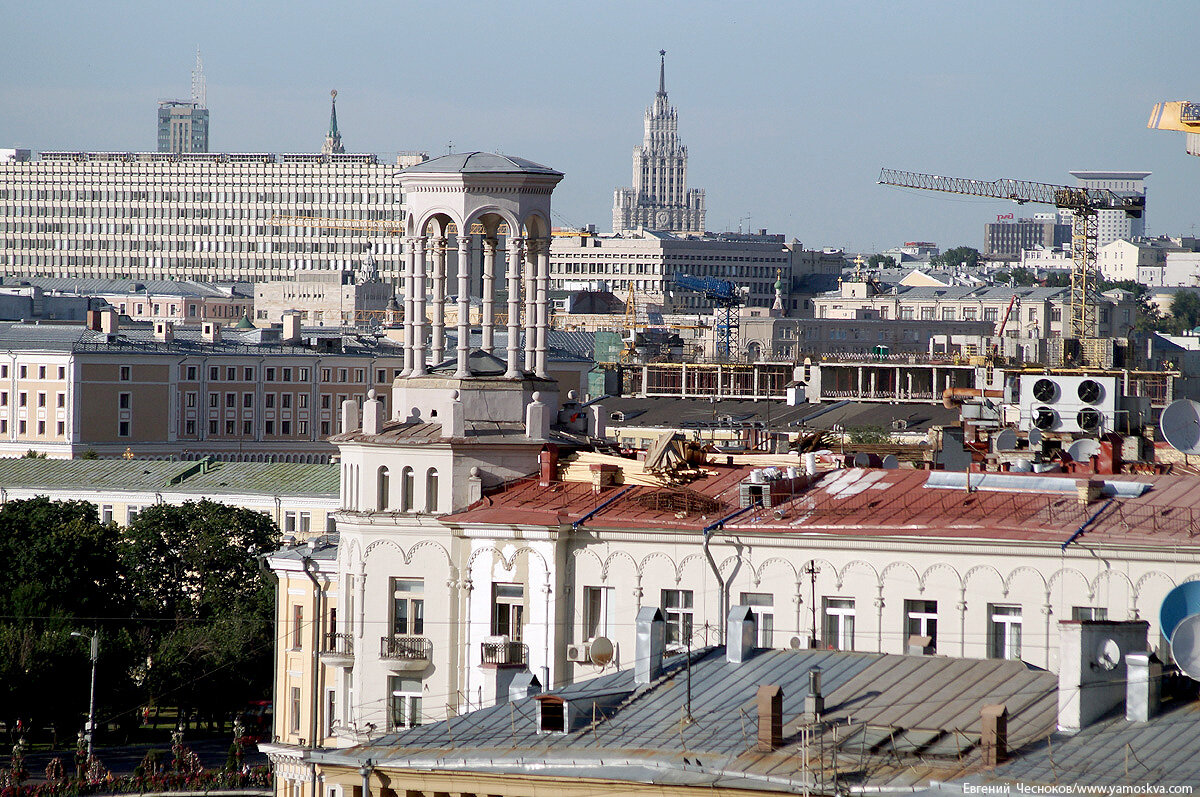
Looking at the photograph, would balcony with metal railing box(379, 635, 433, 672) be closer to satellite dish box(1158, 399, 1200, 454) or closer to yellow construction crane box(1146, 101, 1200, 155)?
satellite dish box(1158, 399, 1200, 454)

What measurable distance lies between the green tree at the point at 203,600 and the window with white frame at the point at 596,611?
1718 inches

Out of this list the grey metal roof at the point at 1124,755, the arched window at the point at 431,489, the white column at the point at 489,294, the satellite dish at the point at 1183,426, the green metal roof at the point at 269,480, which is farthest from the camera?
the green metal roof at the point at 269,480

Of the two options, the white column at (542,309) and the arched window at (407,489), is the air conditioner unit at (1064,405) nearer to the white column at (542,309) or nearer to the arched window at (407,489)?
the white column at (542,309)

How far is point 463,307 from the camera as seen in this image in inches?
2051

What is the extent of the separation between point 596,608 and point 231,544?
183 ft

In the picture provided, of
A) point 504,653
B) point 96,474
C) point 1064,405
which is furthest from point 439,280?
point 96,474

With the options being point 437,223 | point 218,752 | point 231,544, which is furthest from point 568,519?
point 231,544

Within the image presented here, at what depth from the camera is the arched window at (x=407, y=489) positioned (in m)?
49.4

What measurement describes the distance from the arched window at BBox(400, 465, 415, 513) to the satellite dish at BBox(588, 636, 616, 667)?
225 inches

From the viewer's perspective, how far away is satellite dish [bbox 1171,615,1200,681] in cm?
3222

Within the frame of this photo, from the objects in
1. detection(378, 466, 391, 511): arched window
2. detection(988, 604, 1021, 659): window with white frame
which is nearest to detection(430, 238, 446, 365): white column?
detection(378, 466, 391, 511): arched window

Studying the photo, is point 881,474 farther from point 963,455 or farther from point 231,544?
point 231,544

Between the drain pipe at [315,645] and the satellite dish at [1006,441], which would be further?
the satellite dish at [1006,441]

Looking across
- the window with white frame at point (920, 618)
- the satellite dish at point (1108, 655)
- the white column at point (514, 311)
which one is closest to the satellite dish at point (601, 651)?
the window with white frame at point (920, 618)
